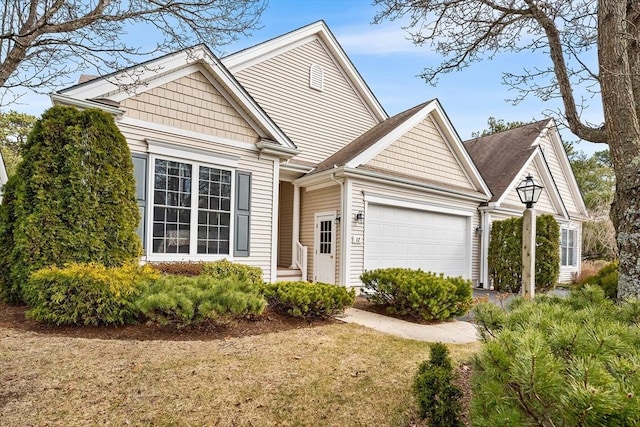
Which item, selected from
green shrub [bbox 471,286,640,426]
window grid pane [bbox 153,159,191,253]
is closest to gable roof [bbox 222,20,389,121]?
window grid pane [bbox 153,159,191,253]

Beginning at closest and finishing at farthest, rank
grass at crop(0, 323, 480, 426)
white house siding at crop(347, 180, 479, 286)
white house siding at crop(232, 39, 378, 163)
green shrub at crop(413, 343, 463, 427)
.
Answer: green shrub at crop(413, 343, 463, 427)
grass at crop(0, 323, 480, 426)
white house siding at crop(347, 180, 479, 286)
white house siding at crop(232, 39, 378, 163)

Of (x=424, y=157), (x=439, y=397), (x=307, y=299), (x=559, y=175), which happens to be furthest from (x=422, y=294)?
(x=559, y=175)

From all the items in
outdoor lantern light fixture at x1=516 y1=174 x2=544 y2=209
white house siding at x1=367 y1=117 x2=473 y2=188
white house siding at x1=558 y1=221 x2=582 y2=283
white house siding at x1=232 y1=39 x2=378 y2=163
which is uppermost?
white house siding at x1=232 y1=39 x2=378 y2=163

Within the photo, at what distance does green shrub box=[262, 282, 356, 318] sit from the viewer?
6.28 meters

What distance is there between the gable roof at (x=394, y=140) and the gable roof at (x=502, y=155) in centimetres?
154

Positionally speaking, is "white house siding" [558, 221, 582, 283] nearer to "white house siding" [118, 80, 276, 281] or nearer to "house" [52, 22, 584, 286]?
"house" [52, 22, 584, 286]

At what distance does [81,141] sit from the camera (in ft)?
20.4

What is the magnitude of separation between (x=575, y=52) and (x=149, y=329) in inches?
286

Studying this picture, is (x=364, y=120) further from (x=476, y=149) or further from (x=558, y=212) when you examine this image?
(x=558, y=212)

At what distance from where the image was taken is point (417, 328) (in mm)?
6523

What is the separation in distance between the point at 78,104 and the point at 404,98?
45.4 ft

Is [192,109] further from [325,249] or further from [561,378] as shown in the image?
[561,378]

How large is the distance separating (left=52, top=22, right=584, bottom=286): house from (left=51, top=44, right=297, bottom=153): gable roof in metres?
0.03

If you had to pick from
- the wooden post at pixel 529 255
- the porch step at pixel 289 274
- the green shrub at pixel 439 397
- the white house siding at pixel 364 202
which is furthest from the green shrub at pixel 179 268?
the wooden post at pixel 529 255
